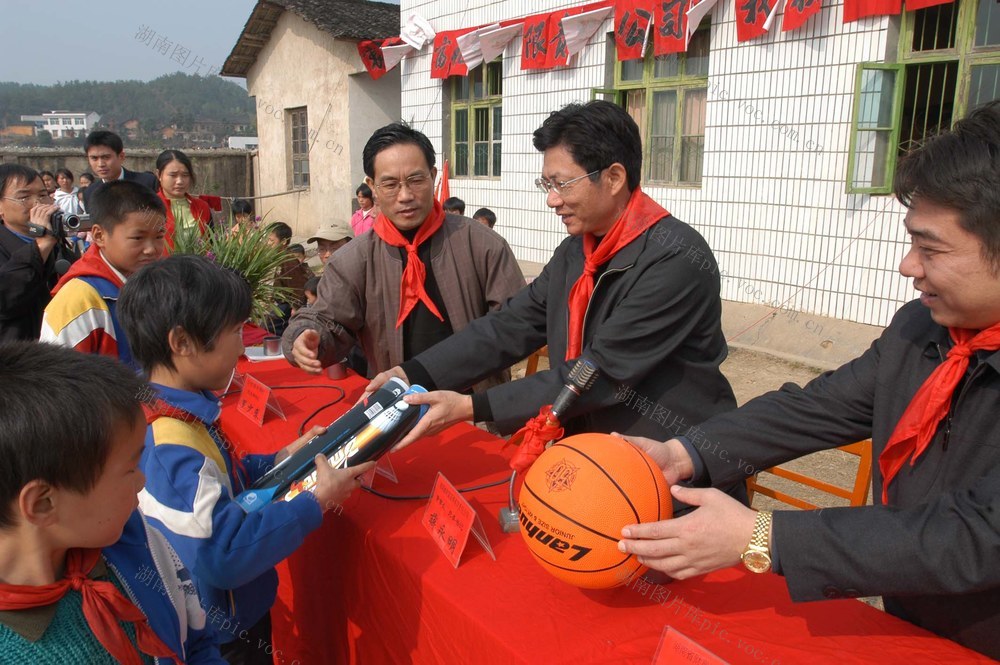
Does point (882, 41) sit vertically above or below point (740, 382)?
above

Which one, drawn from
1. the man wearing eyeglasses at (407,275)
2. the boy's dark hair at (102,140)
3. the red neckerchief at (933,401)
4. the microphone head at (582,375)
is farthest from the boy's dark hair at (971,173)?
the boy's dark hair at (102,140)

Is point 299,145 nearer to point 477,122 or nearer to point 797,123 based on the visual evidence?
point 477,122

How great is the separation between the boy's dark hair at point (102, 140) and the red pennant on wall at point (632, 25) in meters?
4.97

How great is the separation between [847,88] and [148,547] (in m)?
6.32

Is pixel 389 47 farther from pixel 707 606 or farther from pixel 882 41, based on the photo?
pixel 707 606

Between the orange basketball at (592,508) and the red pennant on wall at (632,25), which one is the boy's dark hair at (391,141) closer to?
the orange basketball at (592,508)

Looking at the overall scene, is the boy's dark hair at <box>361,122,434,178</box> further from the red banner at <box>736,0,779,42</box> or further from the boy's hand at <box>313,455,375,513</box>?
the red banner at <box>736,0,779,42</box>

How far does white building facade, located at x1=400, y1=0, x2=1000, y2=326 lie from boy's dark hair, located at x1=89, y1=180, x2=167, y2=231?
203 inches

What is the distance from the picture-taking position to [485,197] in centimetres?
1020

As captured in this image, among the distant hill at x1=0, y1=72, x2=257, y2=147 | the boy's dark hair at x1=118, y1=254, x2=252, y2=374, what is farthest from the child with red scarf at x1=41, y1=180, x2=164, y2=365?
the distant hill at x1=0, y1=72, x2=257, y2=147

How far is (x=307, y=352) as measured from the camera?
2.70m

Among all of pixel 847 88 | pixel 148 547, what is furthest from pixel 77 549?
pixel 847 88

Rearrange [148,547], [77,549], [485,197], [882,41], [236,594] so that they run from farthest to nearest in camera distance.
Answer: [485,197] < [882,41] < [236,594] < [148,547] < [77,549]

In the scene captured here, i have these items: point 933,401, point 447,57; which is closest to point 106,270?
point 933,401
